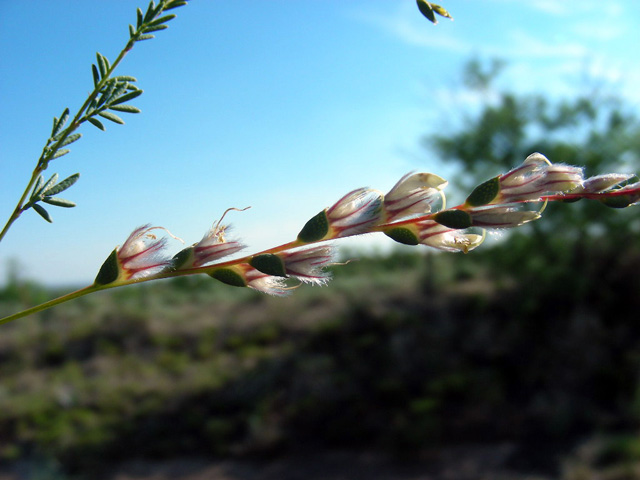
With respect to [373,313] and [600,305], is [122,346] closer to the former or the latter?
[373,313]

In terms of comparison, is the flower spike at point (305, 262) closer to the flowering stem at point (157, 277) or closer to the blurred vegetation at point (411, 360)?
the flowering stem at point (157, 277)

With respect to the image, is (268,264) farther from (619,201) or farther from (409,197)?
(619,201)

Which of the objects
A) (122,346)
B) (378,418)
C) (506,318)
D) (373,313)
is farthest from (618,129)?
(122,346)

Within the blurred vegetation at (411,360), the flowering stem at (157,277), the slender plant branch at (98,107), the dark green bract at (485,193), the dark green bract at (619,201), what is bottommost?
the blurred vegetation at (411,360)

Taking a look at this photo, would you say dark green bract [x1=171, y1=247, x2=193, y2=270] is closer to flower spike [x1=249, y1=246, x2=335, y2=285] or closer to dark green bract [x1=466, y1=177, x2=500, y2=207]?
flower spike [x1=249, y1=246, x2=335, y2=285]

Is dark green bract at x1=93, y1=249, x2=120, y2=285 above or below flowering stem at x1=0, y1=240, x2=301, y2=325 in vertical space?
above

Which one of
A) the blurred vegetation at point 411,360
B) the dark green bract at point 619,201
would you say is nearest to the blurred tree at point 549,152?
the blurred vegetation at point 411,360

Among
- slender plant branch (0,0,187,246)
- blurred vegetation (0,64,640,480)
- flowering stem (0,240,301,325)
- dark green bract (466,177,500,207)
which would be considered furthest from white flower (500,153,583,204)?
blurred vegetation (0,64,640,480)
